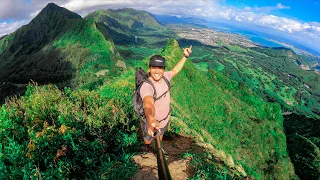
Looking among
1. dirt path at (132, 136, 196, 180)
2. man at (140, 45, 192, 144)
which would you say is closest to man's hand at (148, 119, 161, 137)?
man at (140, 45, 192, 144)

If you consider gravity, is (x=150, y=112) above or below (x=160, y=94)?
below

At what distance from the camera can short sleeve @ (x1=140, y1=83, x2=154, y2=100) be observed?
531cm

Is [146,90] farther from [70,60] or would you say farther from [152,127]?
[70,60]

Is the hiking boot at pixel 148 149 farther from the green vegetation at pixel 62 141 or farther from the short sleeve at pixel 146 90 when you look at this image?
the short sleeve at pixel 146 90

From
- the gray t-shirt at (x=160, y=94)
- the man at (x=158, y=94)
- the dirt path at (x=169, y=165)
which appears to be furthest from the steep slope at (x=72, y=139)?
the gray t-shirt at (x=160, y=94)

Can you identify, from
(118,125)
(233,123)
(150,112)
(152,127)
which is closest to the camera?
(152,127)

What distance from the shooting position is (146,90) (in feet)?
17.6

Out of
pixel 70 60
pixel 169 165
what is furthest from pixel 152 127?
pixel 70 60

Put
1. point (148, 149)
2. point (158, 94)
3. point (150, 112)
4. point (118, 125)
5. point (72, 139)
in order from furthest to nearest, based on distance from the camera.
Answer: point (118, 125)
point (148, 149)
point (72, 139)
point (158, 94)
point (150, 112)

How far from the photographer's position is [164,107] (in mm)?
6273

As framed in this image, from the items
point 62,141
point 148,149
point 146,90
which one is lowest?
point 148,149

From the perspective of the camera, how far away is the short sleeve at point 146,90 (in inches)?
209

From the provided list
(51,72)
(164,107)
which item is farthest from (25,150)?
(51,72)

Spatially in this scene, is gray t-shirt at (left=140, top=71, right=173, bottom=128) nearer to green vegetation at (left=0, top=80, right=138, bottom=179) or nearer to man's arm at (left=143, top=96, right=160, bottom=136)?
man's arm at (left=143, top=96, right=160, bottom=136)
